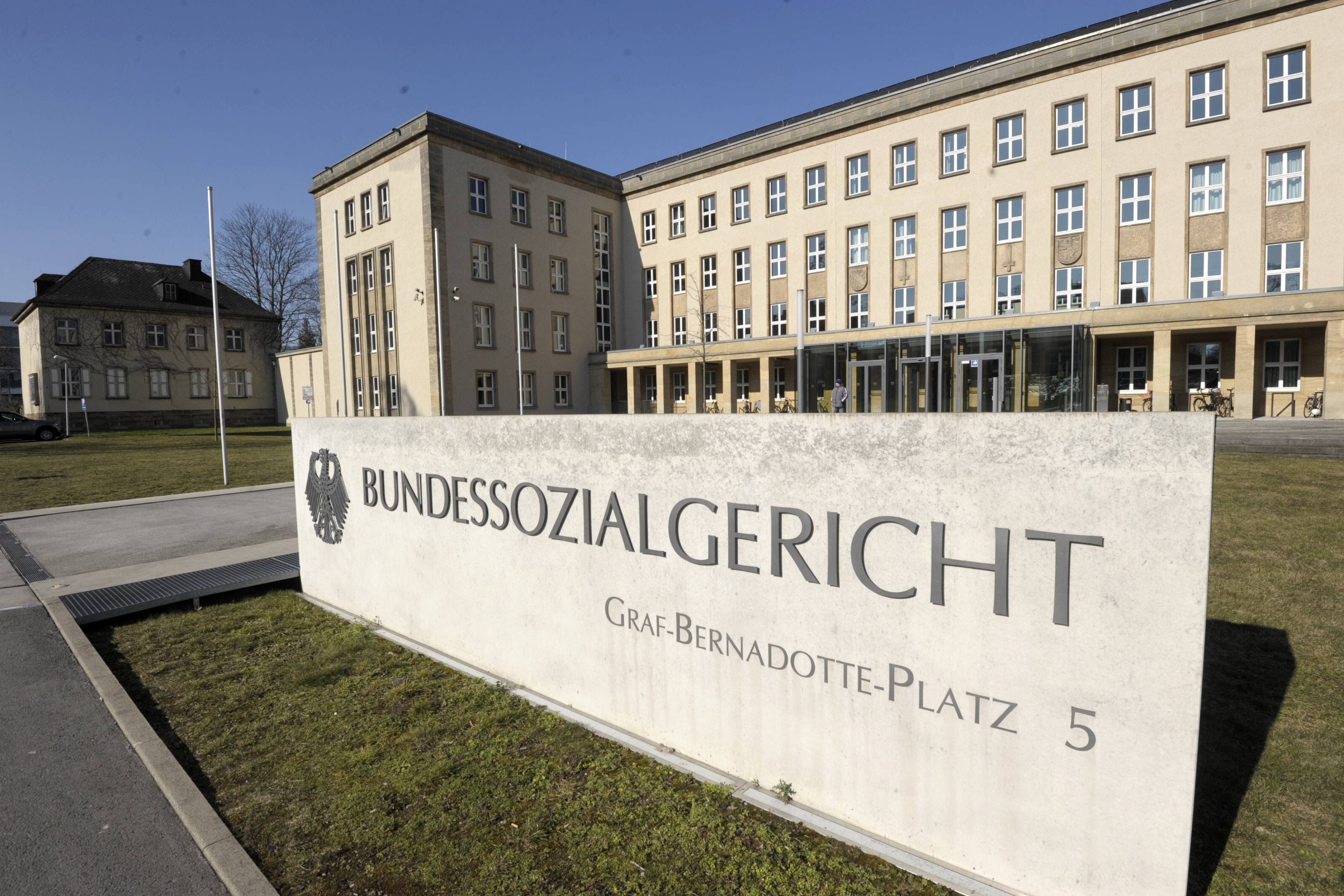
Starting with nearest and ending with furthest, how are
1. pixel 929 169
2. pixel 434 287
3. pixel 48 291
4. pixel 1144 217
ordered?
1. pixel 1144 217
2. pixel 929 169
3. pixel 434 287
4. pixel 48 291

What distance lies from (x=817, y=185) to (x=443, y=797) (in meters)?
40.9

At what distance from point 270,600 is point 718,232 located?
40.0 meters

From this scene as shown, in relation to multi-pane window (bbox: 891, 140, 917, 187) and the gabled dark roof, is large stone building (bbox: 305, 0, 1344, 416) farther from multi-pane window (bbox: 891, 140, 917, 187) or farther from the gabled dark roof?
the gabled dark roof

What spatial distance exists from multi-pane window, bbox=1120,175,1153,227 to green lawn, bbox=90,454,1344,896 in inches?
1181

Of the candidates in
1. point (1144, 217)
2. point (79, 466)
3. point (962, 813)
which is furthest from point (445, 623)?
point (1144, 217)

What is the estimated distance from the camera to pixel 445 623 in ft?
19.6

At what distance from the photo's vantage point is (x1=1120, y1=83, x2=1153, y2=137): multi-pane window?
30.2 metres

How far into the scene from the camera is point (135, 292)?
181 feet

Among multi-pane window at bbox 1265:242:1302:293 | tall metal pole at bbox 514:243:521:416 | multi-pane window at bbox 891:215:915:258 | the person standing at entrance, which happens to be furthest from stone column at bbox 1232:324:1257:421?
tall metal pole at bbox 514:243:521:416

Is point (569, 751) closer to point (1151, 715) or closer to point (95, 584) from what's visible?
point (1151, 715)

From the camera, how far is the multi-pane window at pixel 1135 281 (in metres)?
30.6

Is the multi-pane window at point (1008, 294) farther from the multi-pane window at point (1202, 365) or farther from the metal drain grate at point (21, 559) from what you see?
the metal drain grate at point (21, 559)

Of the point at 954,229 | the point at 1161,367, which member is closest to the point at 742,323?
the point at 954,229

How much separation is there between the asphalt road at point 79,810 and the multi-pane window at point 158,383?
5976 centimetres
